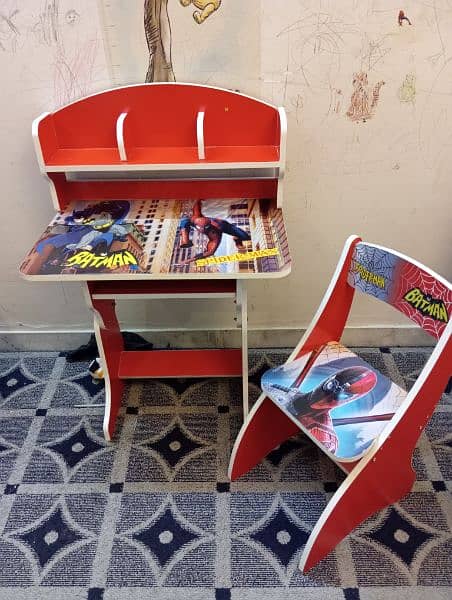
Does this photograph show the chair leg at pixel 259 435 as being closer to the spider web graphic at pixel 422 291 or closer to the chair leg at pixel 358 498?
the chair leg at pixel 358 498

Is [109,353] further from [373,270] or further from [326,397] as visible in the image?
[373,270]

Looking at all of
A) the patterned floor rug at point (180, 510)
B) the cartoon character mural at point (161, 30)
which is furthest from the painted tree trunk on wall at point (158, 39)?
the patterned floor rug at point (180, 510)

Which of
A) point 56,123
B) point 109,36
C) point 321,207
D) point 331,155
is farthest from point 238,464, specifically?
point 109,36

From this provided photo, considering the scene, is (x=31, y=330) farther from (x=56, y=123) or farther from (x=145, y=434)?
(x=56, y=123)

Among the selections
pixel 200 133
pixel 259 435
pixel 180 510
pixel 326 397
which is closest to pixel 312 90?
pixel 200 133

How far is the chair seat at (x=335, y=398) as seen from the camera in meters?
1.17

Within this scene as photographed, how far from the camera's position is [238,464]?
4.87ft

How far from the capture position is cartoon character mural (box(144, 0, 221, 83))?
51.2 inches

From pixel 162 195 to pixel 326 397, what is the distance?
Answer: 2.65 feet

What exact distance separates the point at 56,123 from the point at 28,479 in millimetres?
1116

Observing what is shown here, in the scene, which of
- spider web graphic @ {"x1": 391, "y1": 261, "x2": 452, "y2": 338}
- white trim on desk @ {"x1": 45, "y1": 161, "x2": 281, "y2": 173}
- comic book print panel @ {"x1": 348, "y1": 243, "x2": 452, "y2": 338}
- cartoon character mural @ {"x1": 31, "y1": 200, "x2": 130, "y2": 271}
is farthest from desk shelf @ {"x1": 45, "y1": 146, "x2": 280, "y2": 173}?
spider web graphic @ {"x1": 391, "y1": 261, "x2": 452, "y2": 338}

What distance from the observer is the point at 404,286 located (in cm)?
117

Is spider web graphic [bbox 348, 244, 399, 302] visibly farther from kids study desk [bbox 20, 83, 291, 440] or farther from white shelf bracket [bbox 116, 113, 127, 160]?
white shelf bracket [bbox 116, 113, 127, 160]

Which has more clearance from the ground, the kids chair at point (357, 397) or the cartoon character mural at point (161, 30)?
the cartoon character mural at point (161, 30)
